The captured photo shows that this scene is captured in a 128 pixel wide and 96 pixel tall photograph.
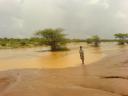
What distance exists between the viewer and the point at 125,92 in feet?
25.5

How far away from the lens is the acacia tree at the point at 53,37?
4633 cm

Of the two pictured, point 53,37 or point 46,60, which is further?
point 53,37

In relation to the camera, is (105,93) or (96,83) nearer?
(105,93)

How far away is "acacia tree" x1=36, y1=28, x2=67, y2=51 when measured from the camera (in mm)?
46325

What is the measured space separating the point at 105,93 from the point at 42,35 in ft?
133

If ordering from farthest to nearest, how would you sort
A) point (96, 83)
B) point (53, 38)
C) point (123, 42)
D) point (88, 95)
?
point (123, 42), point (53, 38), point (96, 83), point (88, 95)

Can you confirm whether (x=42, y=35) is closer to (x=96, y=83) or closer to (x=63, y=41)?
(x=63, y=41)

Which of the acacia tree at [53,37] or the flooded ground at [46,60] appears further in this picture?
the acacia tree at [53,37]

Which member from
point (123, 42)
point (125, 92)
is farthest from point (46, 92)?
point (123, 42)

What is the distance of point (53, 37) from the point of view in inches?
1829

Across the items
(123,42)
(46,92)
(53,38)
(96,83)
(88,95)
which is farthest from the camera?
(123,42)

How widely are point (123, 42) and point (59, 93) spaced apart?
77.4 m

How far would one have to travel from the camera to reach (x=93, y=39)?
240 feet

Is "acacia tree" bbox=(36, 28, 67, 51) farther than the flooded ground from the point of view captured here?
Yes
